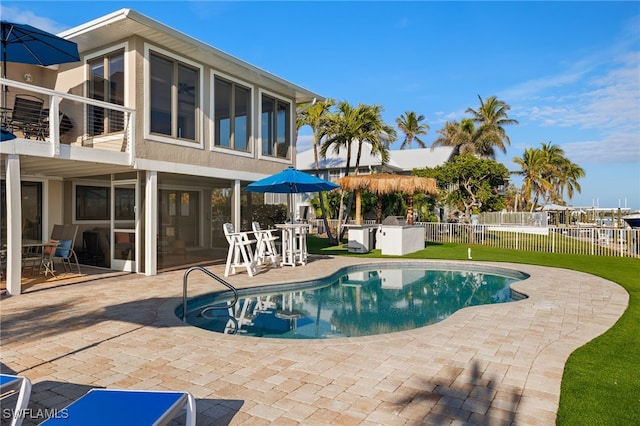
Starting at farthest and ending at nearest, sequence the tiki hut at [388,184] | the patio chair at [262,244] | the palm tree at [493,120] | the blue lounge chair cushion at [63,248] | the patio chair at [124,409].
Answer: the palm tree at [493,120] < the tiki hut at [388,184] < the patio chair at [262,244] < the blue lounge chair cushion at [63,248] < the patio chair at [124,409]

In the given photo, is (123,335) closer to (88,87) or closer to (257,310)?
(257,310)

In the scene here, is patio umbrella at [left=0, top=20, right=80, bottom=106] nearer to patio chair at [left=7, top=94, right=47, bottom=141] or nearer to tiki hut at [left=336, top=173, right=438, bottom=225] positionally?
patio chair at [left=7, top=94, right=47, bottom=141]

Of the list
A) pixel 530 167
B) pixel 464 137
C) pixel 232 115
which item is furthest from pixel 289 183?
pixel 530 167

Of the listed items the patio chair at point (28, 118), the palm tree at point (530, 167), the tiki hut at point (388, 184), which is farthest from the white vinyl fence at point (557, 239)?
the palm tree at point (530, 167)

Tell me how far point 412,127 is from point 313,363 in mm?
49617

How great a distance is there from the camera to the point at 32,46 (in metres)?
9.15

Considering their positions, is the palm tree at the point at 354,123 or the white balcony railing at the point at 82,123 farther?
the palm tree at the point at 354,123

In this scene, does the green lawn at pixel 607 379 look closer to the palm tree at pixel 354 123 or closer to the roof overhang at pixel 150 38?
the roof overhang at pixel 150 38

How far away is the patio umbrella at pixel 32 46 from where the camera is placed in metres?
8.71

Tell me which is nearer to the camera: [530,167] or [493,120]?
[493,120]

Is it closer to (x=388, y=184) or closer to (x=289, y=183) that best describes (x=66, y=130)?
(x=289, y=183)

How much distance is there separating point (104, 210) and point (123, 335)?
23.7 feet

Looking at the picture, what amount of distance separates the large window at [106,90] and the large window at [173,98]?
0.76 metres

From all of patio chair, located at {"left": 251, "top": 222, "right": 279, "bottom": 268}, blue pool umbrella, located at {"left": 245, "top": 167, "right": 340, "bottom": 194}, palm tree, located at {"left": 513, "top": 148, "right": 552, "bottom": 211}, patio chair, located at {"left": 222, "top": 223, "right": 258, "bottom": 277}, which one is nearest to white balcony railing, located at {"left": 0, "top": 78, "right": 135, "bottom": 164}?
patio chair, located at {"left": 222, "top": 223, "right": 258, "bottom": 277}
